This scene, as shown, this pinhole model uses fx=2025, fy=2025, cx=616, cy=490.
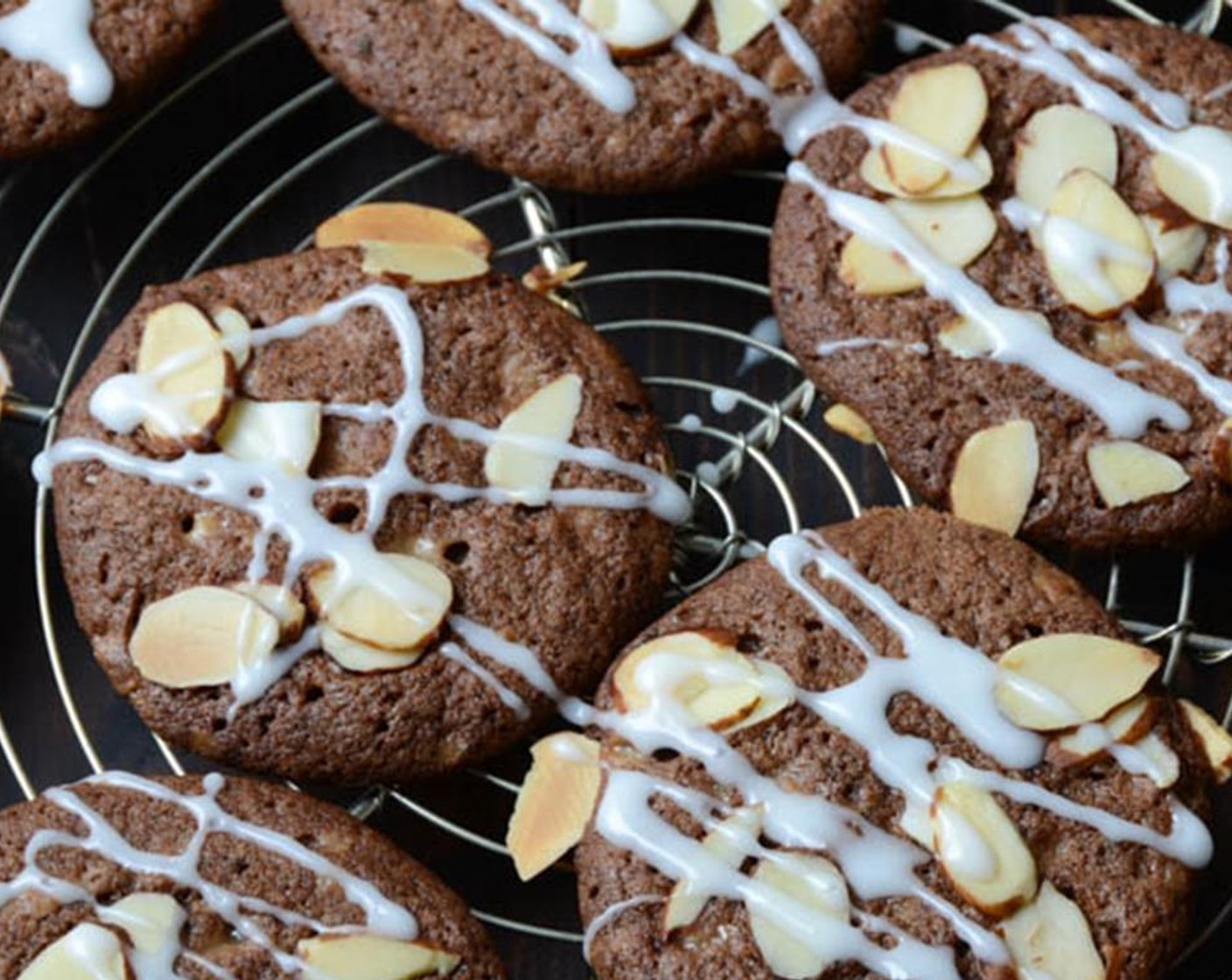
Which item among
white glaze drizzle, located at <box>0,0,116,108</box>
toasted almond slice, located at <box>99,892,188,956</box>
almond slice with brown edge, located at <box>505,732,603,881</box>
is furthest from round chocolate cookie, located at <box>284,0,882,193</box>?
toasted almond slice, located at <box>99,892,188,956</box>

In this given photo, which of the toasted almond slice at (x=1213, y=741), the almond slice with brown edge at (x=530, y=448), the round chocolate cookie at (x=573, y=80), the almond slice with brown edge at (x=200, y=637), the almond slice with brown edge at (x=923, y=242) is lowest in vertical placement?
the toasted almond slice at (x=1213, y=741)

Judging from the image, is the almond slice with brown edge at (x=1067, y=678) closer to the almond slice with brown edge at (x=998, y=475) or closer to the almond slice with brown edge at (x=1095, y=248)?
the almond slice with brown edge at (x=998, y=475)

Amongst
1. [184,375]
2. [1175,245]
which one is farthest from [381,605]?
[1175,245]

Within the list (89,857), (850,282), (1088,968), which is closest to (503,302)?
(850,282)

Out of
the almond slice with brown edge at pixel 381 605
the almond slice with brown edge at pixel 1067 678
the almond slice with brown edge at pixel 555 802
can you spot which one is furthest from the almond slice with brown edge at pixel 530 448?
the almond slice with brown edge at pixel 1067 678

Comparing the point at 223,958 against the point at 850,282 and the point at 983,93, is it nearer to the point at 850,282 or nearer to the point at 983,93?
the point at 850,282

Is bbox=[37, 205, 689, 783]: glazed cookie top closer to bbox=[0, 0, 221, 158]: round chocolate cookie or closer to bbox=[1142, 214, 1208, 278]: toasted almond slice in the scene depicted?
bbox=[0, 0, 221, 158]: round chocolate cookie
